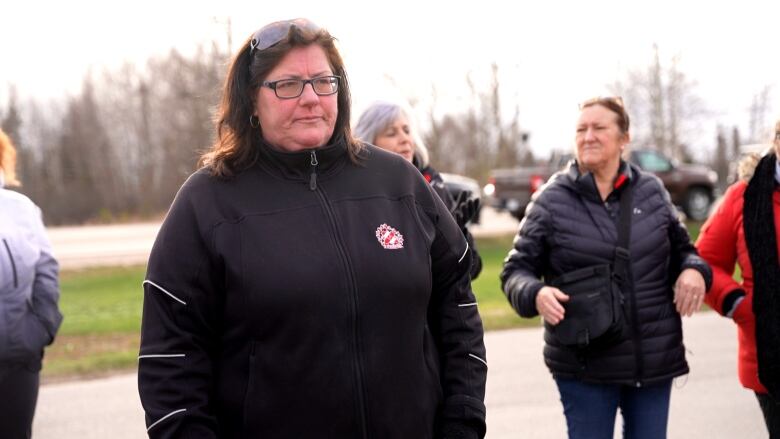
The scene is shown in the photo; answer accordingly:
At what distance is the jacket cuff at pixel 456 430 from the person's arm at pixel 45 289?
85.4 inches

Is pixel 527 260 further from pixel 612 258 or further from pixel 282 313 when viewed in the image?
pixel 282 313

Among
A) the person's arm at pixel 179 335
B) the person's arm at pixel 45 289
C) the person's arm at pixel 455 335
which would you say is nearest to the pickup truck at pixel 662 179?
the person's arm at pixel 45 289

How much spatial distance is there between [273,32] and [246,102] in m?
0.22

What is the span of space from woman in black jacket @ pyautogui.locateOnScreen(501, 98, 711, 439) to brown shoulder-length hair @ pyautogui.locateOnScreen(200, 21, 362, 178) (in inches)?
63.4

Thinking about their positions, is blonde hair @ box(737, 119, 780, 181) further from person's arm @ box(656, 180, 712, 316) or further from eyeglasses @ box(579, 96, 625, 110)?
eyeglasses @ box(579, 96, 625, 110)

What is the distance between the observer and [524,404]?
21.6 feet

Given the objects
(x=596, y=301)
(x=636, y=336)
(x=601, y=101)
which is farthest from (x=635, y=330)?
(x=601, y=101)

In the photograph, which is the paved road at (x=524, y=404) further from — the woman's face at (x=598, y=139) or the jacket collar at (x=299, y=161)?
the jacket collar at (x=299, y=161)

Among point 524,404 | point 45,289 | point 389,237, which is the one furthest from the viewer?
point 524,404

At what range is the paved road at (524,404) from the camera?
602cm

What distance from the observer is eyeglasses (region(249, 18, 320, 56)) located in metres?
2.31

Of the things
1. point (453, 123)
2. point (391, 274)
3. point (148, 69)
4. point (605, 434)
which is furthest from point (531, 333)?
point (148, 69)

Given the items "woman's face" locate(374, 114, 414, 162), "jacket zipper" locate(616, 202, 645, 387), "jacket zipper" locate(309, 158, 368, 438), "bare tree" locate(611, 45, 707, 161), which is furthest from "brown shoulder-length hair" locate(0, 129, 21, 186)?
"bare tree" locate(611, 45, 707, 161)

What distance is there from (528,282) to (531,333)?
549 centimetres
